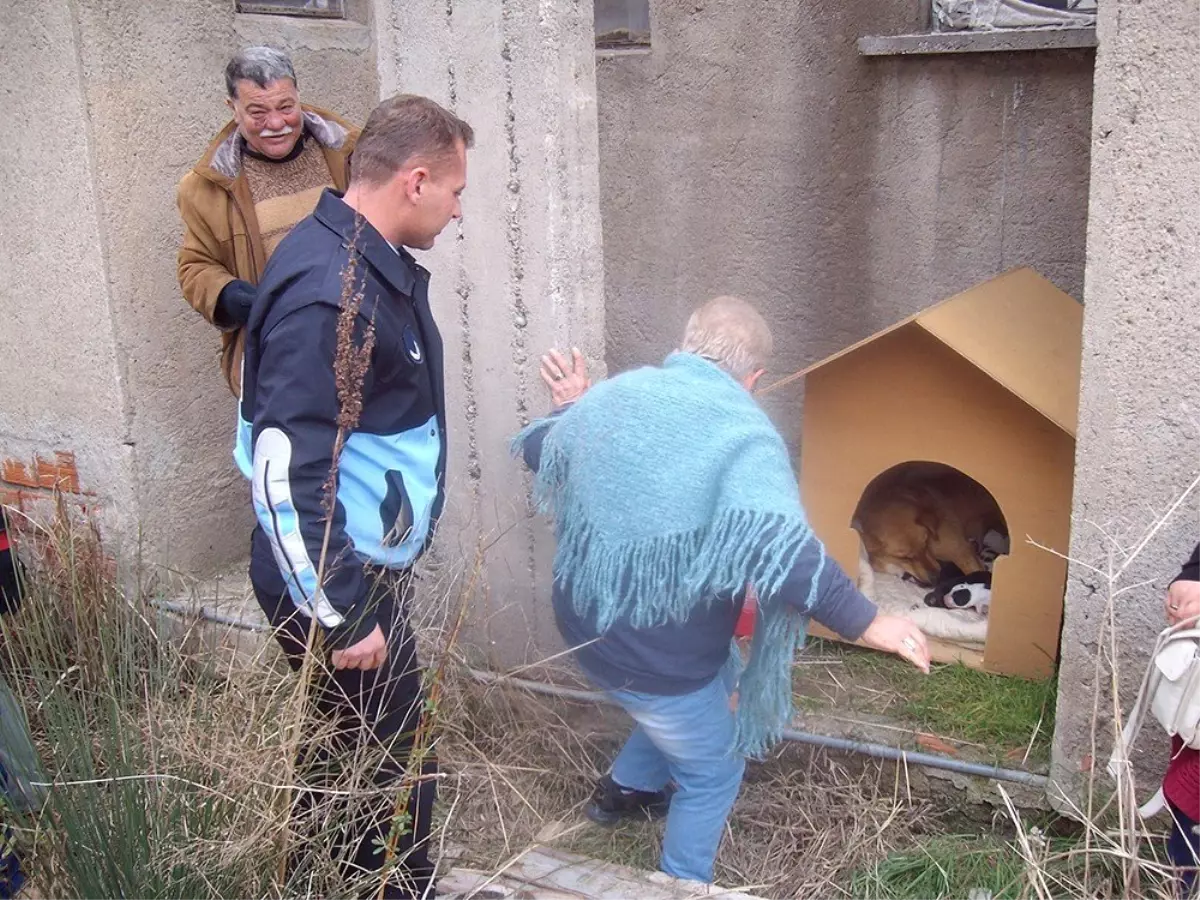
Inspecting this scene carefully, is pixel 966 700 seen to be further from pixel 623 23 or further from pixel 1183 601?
pixel 623 23

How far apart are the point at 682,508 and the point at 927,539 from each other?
1827 mm

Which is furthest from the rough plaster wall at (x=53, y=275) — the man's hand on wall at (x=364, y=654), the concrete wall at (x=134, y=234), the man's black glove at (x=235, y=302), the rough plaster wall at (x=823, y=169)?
the rough plaster wall at (x=823, y=169)

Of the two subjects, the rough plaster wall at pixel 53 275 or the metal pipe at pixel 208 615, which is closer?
the metal pipe at pixel 208 615

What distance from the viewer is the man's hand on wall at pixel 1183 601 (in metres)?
2.35

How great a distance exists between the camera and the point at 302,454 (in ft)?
7.14

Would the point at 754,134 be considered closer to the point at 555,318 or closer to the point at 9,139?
the point at 555,318

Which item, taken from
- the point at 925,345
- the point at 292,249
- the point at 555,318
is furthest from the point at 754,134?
the point at 292,249

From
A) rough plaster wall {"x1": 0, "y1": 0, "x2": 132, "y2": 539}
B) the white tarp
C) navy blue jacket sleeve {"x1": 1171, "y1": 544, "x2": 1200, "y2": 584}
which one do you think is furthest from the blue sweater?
the white tarp

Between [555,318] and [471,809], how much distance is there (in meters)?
1.38

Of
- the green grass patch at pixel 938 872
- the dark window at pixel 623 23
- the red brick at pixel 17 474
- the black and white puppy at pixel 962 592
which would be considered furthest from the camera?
the dark window at pixel 623 23

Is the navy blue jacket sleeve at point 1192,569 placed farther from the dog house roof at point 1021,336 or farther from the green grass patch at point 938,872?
the green grass patch at point 938,872

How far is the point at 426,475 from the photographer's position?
2508mm

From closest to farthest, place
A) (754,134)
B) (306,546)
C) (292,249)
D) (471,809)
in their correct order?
Answer: (306,546), (292,249), (471,809), (754,134)

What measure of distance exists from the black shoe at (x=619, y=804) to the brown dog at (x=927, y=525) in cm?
133
